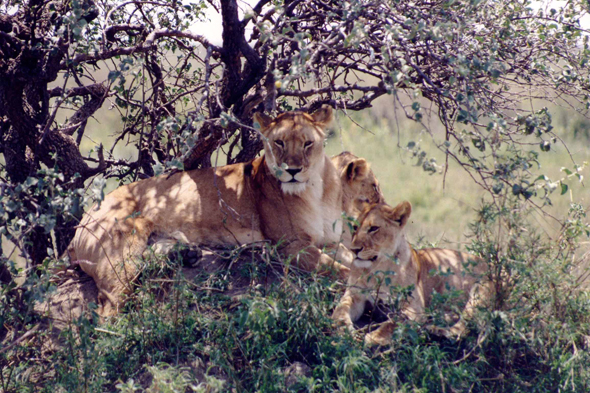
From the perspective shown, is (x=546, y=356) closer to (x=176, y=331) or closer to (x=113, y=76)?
(x=176, y=331)

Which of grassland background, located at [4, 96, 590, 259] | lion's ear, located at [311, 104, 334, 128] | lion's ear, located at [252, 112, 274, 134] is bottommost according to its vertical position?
grassland background, located at [4, 96, 590, 259]

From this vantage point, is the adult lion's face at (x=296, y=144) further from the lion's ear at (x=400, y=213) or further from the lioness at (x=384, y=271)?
the lion's ear at (x=400, y=213)

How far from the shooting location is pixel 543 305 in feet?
12.4

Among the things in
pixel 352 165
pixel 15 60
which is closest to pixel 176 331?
pixel 352 165

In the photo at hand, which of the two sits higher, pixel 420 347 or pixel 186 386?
pixel 420 347

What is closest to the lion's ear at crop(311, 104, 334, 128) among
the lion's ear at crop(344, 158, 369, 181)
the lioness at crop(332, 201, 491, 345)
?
the lion's ear at crop(344, 158, 369, 181)

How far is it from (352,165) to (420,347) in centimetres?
186

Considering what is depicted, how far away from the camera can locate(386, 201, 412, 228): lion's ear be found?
404 centimetres

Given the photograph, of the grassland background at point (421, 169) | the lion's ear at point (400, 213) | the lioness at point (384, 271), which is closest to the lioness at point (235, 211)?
the lioness at point (384, 271)

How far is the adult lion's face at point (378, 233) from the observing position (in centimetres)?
403

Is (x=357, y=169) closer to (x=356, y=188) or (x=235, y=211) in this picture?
(x=356, y=188)

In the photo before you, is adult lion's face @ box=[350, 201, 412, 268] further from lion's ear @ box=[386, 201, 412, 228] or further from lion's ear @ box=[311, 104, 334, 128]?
lion's ear @ box=[311, 104, 334, 128]

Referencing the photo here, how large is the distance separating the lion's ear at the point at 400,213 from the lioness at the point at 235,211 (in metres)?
0.72

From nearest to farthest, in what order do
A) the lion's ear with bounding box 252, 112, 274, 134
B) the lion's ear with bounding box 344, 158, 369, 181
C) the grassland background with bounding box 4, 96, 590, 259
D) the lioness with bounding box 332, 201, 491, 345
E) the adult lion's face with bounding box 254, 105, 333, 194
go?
the lioness with bounding box 332, 201, 491, 345 < the adult lion's face with bounding box 254, 105, 333, 194 < the lion's ear with bounding box 252, 112, 274, 134 < the lion's ear with bounding box 344, 158, 369, 181 < the grassland background with bounding box 4, 96, 590, 259
